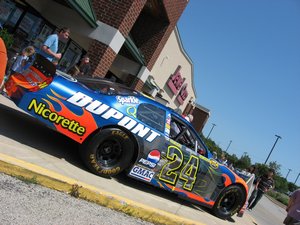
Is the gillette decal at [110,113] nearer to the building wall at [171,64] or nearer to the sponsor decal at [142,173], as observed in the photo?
the sponsor decal at [142,173]

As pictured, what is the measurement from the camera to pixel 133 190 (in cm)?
671

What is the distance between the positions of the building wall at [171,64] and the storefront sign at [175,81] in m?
0.25

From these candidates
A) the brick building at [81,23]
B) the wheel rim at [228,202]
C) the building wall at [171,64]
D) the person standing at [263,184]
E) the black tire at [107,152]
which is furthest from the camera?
the building wall at [171,64]

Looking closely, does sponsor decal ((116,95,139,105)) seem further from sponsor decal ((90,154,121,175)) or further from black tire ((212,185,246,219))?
black tire ((212,185,246,219))

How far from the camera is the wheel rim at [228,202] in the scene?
8234 mm

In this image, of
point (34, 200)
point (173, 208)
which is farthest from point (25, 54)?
point (34, 200)

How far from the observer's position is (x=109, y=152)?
20.8 feet

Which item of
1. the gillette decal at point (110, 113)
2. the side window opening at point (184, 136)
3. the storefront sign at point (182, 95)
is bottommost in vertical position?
the gillette decal at point (110, 113)

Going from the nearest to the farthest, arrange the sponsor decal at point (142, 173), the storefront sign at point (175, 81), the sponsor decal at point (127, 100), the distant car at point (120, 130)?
the distant car at point (120, 130), the sponsor decal at point (127, 100), the sponsor decal at point (142, 173), the storefront sign at point (175, 81)

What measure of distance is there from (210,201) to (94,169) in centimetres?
265

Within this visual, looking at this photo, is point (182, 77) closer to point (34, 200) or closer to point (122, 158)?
point (122, 158)

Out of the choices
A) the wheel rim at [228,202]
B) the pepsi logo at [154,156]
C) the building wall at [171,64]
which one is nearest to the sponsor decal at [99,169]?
the pepsi logo at [154,156]

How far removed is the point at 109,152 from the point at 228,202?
3.18 meters

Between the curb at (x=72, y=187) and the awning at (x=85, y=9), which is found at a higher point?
the awning at (x=85, y=9)
